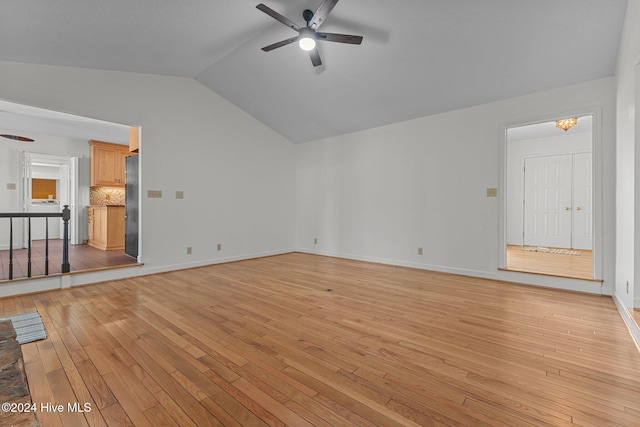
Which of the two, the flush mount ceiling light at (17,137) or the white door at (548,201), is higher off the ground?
the flush mount ceiling light at (17,137)

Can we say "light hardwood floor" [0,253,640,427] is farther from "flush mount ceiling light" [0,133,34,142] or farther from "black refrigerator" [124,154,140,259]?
"flush mount ceiling light" [0,133,34,142]

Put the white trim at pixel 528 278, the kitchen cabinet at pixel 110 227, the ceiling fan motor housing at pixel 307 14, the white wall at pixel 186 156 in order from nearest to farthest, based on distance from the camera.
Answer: the ceiling fan motor housing at pixel 307 14 < the white trim at pixel 528 278 < the white wall at pixel 186 156 < the kitchen cabinet at pixel 110 227

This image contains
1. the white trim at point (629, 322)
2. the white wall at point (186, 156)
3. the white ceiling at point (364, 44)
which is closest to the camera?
the white trim at point (629, 322)

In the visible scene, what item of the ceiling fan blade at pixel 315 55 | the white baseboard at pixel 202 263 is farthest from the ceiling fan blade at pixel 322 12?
the white baseboard at pixel 202 263

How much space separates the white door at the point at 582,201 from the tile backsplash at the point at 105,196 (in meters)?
11.3

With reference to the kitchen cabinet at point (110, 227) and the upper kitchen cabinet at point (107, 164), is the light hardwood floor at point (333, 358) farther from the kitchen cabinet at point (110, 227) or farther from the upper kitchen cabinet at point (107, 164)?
the upper kitchen cabinet at point (107, 164)

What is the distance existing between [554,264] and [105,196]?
391 inches

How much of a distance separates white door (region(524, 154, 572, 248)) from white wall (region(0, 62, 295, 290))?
612cm

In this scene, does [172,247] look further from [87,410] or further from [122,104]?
[87,410]

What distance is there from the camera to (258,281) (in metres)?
3.97

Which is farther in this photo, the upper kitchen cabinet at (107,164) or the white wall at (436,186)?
the upper kitchen cabinet at (107,164)

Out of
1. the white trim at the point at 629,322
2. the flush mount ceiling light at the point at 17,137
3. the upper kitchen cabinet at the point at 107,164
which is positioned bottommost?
the white trim at the point at 629,322

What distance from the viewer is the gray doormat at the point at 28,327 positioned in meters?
2.18

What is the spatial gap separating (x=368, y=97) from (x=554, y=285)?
3658 millimetres
